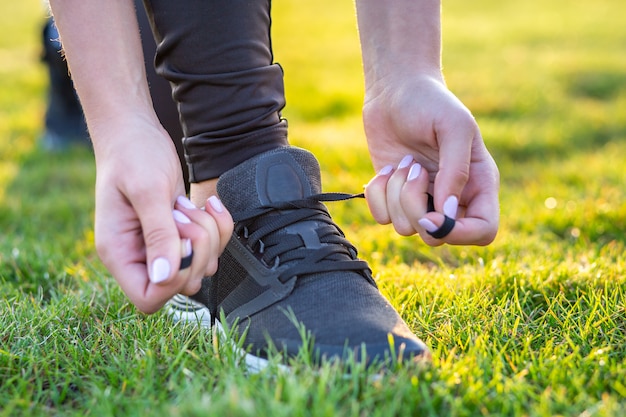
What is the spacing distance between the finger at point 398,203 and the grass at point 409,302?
0.78ft

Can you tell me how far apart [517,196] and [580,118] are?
202 cm

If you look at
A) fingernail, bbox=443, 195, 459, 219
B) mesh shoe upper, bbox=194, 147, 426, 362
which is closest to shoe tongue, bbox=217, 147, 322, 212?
mesh shoe upper, bbox=194, 147, 426, 362

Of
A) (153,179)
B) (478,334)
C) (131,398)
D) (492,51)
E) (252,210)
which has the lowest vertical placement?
(492,51)

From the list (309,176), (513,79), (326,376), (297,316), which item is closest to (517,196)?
(309,176)

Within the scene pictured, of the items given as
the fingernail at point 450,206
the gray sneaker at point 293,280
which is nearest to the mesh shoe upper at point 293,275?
the gray sneaker at point 293,280

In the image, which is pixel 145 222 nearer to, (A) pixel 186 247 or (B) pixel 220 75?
(A) pixel 186 247

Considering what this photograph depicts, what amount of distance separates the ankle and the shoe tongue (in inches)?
2.6

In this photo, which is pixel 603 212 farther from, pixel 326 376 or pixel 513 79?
pixel 513 79

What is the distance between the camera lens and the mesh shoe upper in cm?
140

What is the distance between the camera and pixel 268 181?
5.53ft

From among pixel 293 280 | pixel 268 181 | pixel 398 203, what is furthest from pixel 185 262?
pixel 398 203

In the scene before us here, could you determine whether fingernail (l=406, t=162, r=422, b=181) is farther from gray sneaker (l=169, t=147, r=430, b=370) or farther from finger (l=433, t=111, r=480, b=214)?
gray sneaker (l=169, t=147, r=430, b=370)

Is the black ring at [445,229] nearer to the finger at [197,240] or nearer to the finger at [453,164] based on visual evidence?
the finger at [453,164]

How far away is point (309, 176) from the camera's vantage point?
173 cm
